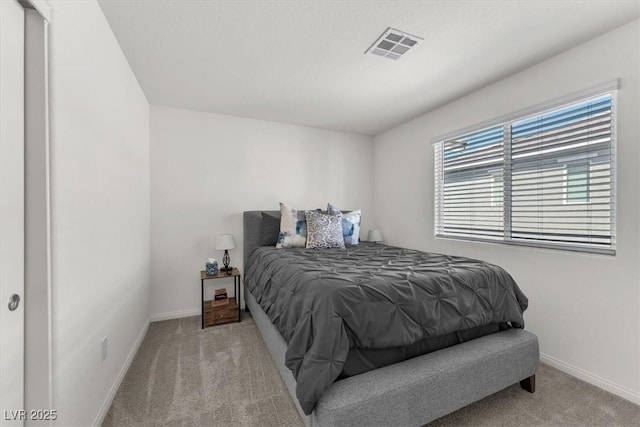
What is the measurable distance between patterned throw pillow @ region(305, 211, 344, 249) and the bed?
39.2 inches

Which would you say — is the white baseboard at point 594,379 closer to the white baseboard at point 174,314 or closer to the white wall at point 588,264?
the white wall at point 588,264

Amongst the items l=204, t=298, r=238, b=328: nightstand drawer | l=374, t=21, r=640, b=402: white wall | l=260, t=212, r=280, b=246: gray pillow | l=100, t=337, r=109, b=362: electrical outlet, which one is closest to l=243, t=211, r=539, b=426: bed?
l=374, t=21, r=640, b=402: white wall

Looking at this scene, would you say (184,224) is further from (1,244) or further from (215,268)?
(1,244)

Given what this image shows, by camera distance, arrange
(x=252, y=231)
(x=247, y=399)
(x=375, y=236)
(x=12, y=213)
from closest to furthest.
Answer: (x=12, y=213) < (x=247, y=399) < (x=252, y=231) < (x=375, y=236)

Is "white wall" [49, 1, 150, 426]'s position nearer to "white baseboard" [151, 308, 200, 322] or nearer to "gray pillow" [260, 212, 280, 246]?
"white baseboard" [151, 308, 200, 322]

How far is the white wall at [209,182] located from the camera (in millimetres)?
2936

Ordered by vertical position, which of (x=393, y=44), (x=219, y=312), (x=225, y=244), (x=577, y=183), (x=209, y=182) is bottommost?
(x=219, y=312)

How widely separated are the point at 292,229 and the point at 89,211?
185cm

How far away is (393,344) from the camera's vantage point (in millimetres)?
1298

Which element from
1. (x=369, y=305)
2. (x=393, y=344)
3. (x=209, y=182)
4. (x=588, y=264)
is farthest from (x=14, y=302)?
(x=588, y=264)

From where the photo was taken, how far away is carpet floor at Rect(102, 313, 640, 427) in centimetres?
147

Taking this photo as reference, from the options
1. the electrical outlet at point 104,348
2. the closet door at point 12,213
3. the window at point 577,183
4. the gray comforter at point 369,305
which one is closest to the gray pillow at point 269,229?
the gray comforter at point 369,305

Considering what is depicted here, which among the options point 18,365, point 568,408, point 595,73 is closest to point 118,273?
point 18,365

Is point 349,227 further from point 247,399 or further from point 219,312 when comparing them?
point 247,399
